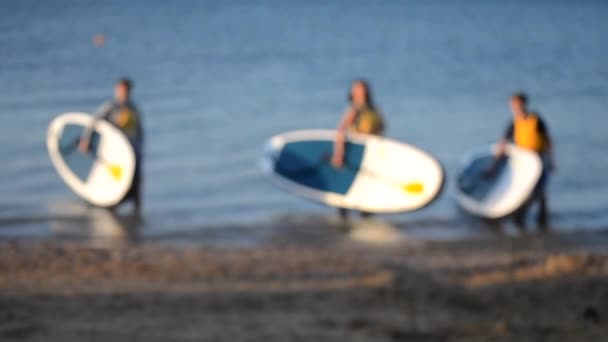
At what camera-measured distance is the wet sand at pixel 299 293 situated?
728 cm

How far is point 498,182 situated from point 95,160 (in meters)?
4.62

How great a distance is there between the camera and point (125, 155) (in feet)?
41.0

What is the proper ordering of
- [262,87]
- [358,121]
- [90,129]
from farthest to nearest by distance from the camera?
[262,87] → [90,129] → [358,121]

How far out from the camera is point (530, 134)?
11.9 meters

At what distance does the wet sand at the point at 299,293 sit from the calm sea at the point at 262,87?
182cm

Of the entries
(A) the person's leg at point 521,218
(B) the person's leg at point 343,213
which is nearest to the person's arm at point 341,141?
(B) the person's leg at point 343,213

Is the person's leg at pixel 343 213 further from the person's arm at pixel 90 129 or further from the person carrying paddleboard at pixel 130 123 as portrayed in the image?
the person's arm at pixel 90 129

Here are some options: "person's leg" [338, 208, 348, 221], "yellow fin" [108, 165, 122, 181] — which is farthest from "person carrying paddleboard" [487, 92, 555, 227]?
"yellow fin" [108, 165, 122, 181]

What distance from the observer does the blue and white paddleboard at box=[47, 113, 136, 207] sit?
12578 mm

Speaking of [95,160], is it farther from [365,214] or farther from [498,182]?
[498,182]

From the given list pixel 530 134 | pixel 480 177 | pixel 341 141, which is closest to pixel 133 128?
pixel 341 141

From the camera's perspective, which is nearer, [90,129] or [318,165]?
[318,165]

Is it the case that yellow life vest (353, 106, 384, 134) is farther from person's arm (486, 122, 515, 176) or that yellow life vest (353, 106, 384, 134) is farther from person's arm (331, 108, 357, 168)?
person's arm (486, 122, 515, 176)

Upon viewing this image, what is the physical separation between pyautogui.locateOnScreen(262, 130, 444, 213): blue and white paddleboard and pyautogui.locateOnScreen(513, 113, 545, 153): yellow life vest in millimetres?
935
